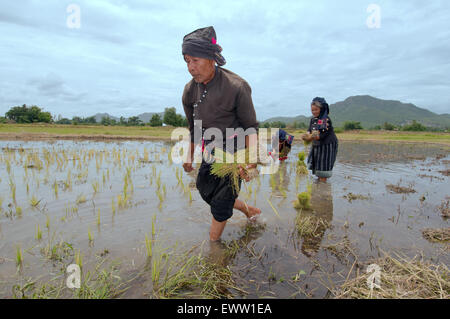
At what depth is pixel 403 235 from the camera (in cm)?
289

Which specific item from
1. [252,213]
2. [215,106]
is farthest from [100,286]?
[252,213]

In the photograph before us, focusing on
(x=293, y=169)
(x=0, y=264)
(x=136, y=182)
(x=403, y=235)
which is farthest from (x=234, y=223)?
(x=293, y=169)

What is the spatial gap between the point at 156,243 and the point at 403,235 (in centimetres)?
288

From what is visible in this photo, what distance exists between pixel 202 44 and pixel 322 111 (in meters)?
3.63

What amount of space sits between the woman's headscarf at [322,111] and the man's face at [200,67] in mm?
3376

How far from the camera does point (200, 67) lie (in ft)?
7.35

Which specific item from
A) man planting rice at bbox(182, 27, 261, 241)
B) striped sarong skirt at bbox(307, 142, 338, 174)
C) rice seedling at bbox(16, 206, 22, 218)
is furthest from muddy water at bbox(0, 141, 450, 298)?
man planting rice at bbox(182, 27, 261, 241)

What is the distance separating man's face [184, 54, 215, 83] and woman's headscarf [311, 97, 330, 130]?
3.38 m

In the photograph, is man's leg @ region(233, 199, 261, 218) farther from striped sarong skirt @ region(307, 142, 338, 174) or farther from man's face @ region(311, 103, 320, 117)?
man's face @ region(311, 103, 320, 117)

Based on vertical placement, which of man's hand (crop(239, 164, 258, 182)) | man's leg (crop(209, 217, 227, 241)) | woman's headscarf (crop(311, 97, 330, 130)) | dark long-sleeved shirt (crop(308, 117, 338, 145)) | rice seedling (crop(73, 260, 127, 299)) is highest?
woman's headscarf (crop(311, 97, 330, 130))

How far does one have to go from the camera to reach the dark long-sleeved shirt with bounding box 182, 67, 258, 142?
226 cm

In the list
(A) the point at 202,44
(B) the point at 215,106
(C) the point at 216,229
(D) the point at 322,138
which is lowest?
(C) the point at 216,229

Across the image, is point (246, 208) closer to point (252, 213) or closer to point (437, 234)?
point (252, 213)
